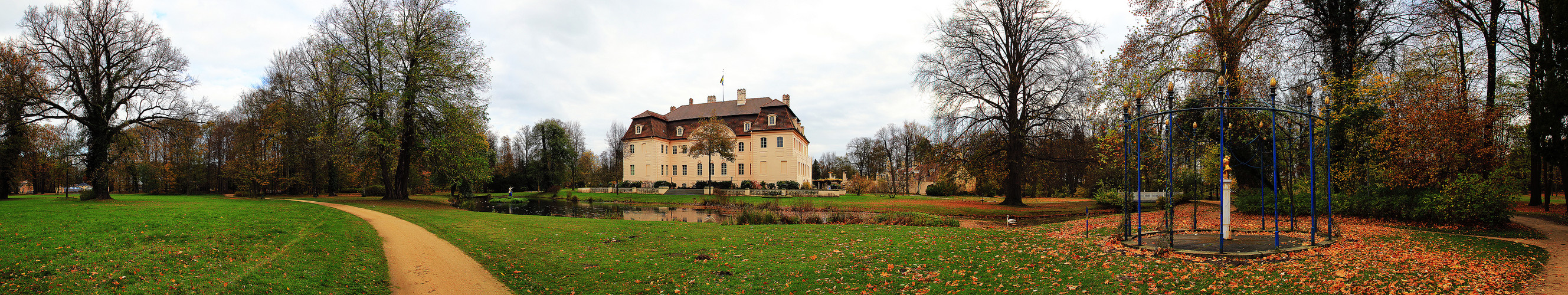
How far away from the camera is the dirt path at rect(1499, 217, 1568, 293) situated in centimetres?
614

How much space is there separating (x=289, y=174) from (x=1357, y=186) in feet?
151

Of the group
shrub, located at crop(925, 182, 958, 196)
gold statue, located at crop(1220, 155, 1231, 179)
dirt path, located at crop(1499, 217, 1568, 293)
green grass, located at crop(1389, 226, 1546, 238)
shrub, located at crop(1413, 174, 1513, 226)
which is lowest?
shrub, located at crop(925, 182, 958, 196)

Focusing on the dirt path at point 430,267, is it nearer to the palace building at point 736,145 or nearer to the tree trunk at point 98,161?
the tree trunk at point 98,161

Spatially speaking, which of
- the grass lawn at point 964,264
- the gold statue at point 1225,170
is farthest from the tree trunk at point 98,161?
the gold statue at point 1225,170

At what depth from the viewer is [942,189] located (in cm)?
4450

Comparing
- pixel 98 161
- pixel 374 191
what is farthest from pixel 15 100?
pixel 374 191

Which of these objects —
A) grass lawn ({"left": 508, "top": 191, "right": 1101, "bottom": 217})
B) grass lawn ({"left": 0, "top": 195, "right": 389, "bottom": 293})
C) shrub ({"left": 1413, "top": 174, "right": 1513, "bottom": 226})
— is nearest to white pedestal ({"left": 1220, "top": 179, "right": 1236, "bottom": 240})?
shrub ({"left": 1413, "top": 174, "right": 1513, "bottom": 226})

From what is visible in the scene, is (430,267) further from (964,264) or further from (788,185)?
(788,185)

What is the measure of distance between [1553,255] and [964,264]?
8380 millimetres

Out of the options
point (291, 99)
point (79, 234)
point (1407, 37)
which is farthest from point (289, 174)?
point (1407, 37)

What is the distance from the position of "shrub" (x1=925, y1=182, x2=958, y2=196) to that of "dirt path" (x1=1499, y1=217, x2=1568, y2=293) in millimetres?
30694

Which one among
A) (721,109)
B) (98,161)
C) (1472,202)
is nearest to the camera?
(1472,202)

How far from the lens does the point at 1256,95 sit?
16.1 metres

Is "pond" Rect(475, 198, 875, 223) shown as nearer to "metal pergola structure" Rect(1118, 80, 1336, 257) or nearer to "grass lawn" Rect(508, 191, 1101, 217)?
"grass lawn" Rect(508, 191, 1101, 217)
